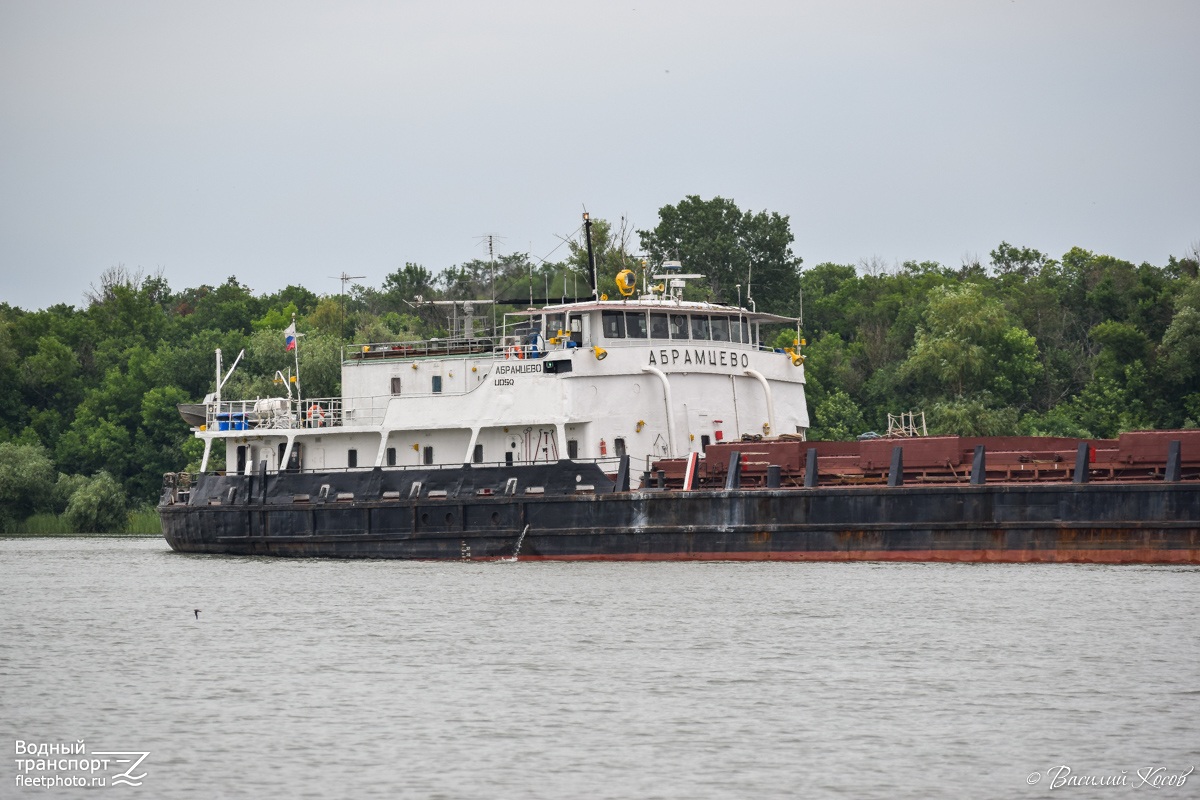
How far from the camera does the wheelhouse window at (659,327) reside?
122 ft

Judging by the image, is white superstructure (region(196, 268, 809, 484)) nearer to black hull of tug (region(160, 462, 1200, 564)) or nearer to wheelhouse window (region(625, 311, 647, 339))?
wheelhouse window (region(625, 311, 647, 339))

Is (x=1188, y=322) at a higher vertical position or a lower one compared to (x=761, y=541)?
higher

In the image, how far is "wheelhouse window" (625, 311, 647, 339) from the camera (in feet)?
121

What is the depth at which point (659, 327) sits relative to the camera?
3728 cm

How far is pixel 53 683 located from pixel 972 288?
1875 inches

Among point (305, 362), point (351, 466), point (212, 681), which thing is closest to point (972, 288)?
point (305, 362)

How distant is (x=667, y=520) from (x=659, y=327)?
5388 millimetres

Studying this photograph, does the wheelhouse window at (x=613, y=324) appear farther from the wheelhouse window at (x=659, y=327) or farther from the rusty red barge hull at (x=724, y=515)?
the rusty red barge hull at (x=724, y=515)

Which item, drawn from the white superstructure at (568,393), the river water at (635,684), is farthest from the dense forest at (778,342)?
the river water at (635,684)

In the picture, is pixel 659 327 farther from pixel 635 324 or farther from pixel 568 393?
pixel 568 393

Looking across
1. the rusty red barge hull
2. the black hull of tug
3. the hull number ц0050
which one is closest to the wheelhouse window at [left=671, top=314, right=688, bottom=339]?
the hull number ц0050

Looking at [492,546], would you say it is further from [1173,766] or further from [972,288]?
[972,288]

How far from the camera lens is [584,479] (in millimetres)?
34875

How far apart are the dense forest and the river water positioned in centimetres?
2366
